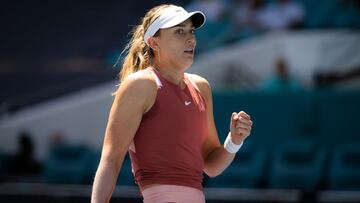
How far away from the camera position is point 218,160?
153 inches

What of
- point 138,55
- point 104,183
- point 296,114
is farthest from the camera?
point 296,114

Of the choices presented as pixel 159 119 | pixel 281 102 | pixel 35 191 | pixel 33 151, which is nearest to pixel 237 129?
pixel 159 119

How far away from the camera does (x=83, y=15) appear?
14.7 m

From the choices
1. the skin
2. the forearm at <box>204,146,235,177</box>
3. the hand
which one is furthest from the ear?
the forearm at <box>204,146,235,177</box>

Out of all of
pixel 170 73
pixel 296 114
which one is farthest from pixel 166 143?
pixel 296 114

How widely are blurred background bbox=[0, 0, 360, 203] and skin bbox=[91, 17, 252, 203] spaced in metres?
4.02

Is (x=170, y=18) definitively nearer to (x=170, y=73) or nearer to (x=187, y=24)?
(x=187, y=24)

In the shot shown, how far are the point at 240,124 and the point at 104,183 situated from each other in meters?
0.63

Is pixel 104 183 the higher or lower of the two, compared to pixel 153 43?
lower

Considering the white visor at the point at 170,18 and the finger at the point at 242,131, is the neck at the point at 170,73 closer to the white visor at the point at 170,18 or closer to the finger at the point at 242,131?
the white visor at the point at 170,18

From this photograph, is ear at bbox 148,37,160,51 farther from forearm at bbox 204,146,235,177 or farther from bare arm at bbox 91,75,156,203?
forearm at bbox 204,146,235,177

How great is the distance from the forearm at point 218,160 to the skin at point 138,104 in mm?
112

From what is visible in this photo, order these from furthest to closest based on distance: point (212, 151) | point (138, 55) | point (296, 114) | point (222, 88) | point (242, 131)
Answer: point (222, 88) → point (296, 114) → point (212, 151) → point (138, 55) → point (242, 131)

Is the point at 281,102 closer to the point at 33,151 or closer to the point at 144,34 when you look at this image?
the point at 33,151
